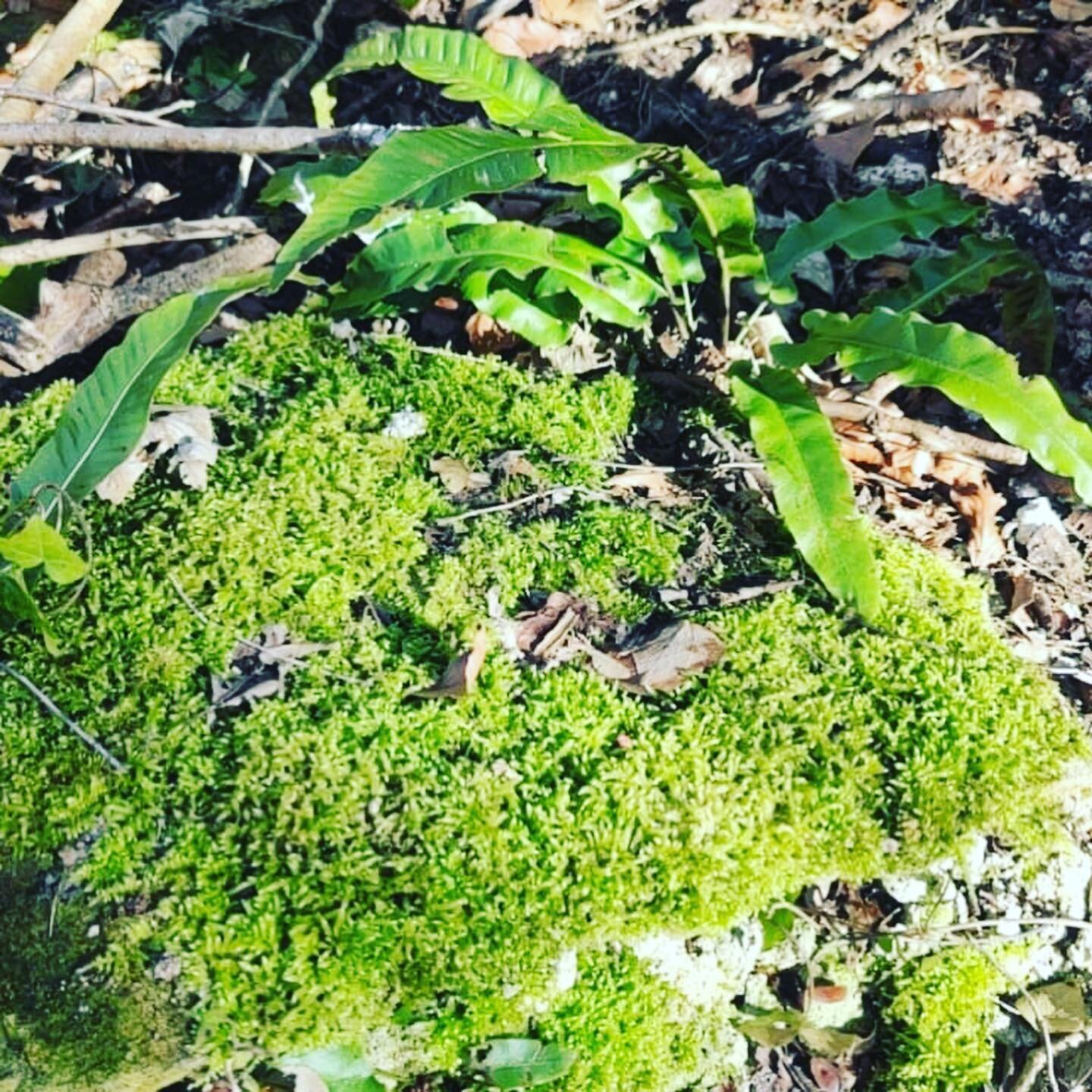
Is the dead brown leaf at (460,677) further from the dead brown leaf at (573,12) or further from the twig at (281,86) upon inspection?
the dead brown leaf at (573,12)

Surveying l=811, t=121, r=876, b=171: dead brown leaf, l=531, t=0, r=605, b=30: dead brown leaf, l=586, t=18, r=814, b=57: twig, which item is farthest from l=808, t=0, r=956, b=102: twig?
l=531, t=0, r=605, b=30: dead brown leaf

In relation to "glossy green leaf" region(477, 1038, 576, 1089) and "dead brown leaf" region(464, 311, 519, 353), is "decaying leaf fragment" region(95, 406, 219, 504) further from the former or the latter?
"glossy green leaf" region(477, 1038, 576, 1089)

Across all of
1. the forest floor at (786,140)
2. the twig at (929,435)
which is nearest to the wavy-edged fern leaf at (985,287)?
the forest floor at (786,140)

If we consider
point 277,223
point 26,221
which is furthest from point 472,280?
point 26,221

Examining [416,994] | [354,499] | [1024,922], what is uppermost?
[354,499]

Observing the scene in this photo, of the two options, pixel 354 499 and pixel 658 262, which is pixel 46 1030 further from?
pixel 658 262
